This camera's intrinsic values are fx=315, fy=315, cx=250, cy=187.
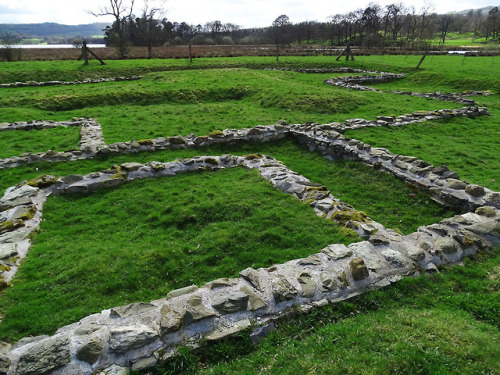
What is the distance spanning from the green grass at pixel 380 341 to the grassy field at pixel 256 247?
0.05ft

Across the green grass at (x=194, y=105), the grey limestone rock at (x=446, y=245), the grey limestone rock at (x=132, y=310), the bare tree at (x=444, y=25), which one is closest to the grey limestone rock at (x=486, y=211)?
the grey limestone rock at (x=446, y=245)

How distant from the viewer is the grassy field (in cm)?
425

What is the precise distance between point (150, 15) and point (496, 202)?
210ft

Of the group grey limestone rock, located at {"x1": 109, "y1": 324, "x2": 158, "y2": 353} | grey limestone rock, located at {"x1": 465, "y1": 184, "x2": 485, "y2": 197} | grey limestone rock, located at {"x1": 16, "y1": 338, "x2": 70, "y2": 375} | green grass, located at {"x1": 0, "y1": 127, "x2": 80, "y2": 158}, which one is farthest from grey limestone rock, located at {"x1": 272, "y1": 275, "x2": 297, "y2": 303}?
green grass, located at {"x1": 0, "y1": 127, "x2": 80, "y2": 158}

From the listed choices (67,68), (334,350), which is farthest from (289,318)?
(67,68)

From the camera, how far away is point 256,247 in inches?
273

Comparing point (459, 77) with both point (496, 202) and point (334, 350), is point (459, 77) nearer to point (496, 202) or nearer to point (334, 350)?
point (496, 202)

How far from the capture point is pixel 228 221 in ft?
25.8

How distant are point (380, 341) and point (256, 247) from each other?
3173 mm

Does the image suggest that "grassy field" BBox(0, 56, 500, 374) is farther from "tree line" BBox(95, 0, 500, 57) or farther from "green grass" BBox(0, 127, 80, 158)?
"tree line" BBox(95, 0, 500, 57)

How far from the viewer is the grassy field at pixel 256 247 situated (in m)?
4.25

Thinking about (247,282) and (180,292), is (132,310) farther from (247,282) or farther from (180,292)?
(247,282)

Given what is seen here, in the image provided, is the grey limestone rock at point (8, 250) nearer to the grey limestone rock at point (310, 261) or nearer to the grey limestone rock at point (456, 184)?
the grey limestone rock at point (310, 261)

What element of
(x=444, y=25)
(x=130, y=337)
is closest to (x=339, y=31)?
(x=444, y=25)
